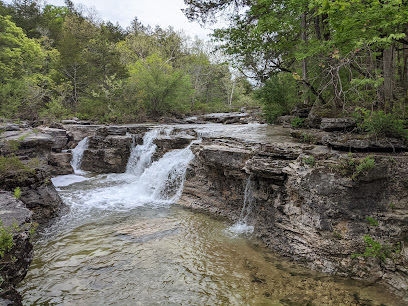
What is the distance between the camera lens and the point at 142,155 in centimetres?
1261

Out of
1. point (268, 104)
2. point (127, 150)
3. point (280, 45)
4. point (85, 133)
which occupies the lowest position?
point (127, 150)

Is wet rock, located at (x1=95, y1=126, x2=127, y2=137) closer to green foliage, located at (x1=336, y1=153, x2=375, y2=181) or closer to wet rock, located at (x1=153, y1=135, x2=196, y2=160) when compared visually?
wet rock, located at (x1=153, y1=135, x2=196, y2=160)

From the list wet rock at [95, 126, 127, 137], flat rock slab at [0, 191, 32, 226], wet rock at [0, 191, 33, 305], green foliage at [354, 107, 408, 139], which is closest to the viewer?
wet rock at [0, 191, 33, 305]

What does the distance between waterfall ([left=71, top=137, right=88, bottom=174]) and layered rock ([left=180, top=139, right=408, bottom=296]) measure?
10.4 m

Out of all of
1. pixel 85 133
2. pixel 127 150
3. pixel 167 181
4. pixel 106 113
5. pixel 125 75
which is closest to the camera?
pixel 167 181

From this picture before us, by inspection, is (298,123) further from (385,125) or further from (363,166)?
(363,166)

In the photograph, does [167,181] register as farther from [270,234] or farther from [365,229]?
[365,229]

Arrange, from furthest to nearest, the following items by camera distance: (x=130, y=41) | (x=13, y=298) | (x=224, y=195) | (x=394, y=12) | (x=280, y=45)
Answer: (x=130, y=41) → (x=280, y=45) → (x=224, y=195) → (x=394, y=12) → (x=13, y=298)

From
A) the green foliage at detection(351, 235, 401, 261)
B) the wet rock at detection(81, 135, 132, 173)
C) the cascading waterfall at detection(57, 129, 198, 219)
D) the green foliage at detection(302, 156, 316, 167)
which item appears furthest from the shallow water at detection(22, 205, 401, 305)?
the wet rock at detection(81, 135, 132, 173)

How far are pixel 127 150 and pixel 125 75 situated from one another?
49.4 ft

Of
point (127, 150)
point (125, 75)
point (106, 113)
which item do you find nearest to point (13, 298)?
point (127, 150)

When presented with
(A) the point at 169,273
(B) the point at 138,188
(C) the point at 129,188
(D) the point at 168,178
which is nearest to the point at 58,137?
(C) the point at 129,188

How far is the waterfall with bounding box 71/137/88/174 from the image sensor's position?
13585mm

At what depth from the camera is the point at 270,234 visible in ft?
20.7
